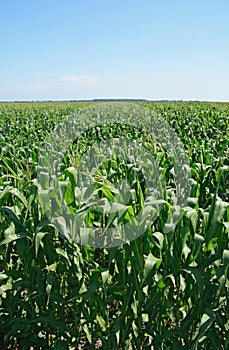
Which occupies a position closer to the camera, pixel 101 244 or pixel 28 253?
pixel 28 253

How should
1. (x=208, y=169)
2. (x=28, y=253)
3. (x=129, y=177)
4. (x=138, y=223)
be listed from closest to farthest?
(x=138, y=223), (x=28, y=253), (x=129, y=177), (x=208, y=169)

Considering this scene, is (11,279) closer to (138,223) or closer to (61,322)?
(61,322)

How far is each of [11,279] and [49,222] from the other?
0.70 meters

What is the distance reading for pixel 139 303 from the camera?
2.47m

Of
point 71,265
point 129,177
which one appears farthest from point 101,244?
point 129,177

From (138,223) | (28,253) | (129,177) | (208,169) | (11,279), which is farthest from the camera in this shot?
(208,169)

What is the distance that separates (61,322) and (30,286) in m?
0.33

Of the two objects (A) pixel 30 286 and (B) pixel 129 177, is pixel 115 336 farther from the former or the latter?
(B) pixel 129 177

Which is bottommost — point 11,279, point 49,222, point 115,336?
point 115,336

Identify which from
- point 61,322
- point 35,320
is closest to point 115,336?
point 61,322

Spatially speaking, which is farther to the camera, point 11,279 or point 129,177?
point 129,177

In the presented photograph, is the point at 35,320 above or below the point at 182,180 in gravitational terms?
below

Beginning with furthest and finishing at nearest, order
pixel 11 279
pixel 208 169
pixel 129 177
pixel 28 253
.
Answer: pixel 208 169
pixel 129 177
pixel 11 279
pixel 28 253

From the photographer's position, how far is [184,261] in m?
2.40
